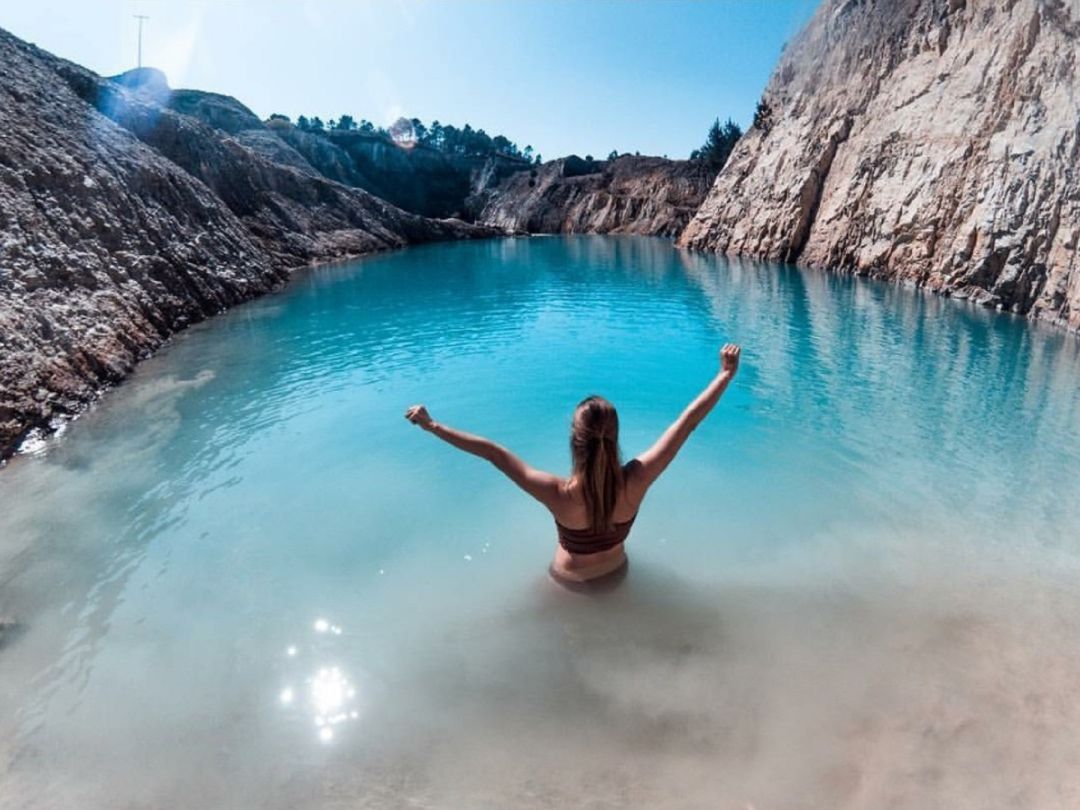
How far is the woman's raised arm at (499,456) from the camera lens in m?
3.95

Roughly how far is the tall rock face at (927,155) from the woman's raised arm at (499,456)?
19.0m

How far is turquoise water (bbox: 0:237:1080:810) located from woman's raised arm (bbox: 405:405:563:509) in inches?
51.6

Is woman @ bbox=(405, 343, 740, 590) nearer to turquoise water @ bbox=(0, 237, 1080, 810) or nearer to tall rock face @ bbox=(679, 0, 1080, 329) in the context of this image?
turquoise water @ bbox=(0, 237, 1080, 810)

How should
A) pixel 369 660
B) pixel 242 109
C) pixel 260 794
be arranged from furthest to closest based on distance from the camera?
pixel 242 109, pixel 369 660, pixel 260 794

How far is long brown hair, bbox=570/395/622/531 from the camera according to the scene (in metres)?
3.78

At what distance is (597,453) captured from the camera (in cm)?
385

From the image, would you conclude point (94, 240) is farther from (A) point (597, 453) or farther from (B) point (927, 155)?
(B) point (927, 155)

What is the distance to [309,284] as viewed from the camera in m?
28.0

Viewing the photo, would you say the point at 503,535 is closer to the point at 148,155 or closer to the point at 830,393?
the point at 830,393

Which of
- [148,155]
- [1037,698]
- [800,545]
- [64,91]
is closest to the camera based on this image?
[1037,698]

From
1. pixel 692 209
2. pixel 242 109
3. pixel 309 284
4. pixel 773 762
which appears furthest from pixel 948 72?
pixel 242 109

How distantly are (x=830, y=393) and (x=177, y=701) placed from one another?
10.9 metres

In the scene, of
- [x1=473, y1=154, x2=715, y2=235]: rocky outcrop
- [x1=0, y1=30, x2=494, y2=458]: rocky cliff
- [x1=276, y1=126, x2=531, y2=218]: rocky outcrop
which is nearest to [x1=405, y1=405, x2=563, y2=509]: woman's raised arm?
[x1=0, y1=30, x2=494, y2=458]: rocky cliff

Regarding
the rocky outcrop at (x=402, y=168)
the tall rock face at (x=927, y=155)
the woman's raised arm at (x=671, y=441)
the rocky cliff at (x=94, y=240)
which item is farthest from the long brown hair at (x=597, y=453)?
the rocky outcrop at (x=402, y=168)
